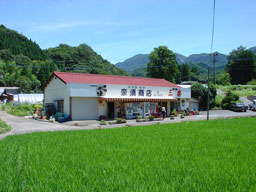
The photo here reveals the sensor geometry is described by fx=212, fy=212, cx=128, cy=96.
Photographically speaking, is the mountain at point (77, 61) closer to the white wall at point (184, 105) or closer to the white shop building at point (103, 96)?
the white wall at point (184, 105)

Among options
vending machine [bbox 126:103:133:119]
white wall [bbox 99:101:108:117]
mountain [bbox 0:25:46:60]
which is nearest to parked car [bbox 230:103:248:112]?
vending machine [bbox 126:103:133:119]

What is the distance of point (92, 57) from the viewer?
62406mm

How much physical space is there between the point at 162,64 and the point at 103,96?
27.2 m

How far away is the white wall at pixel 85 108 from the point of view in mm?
18844

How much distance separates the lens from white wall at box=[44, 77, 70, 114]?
758 inches

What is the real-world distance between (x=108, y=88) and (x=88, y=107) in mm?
2589

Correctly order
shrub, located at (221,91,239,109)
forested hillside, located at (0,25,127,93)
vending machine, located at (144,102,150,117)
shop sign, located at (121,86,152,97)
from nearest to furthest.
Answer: shop sign, located at (121,86,152,97) < vending machine, located at (144,102,150,117) < shrub, located at (221,91,239,109) < forested hillside, located at (0,25,127,93)

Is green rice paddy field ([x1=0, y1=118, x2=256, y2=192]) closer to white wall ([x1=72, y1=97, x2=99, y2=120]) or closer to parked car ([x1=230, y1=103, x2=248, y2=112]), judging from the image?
white wall ([x1=72, y1=97, x2=99, y2=120])

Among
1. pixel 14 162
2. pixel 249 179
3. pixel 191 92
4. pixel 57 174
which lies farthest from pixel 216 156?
pixel 191 92

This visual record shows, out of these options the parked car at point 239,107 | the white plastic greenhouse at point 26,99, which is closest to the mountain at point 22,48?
the white plastic greenhouse at point 26,99

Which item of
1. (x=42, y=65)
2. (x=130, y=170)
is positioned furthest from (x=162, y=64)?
(x=130, y=170)

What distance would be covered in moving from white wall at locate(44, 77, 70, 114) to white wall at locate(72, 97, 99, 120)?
78cm

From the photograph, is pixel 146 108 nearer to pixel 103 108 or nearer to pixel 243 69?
pixel 103 108

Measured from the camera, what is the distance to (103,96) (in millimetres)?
19859
